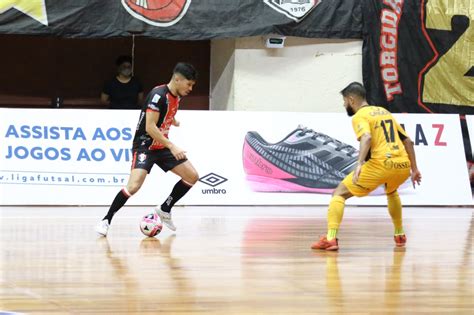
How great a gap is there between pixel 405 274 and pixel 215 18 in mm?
10950

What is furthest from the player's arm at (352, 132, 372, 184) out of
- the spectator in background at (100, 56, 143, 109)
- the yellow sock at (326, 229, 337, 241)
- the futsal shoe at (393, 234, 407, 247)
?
the spectator in background at (100, 56, 143, 109)

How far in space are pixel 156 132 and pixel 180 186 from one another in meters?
0.94

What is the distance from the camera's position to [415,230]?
13.2m

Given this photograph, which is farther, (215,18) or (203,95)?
(203,95)

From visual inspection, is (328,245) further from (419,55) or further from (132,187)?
(419,55)

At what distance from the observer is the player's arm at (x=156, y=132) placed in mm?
11469

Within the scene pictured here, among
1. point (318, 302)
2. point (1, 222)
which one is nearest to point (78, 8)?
point (1, 222)

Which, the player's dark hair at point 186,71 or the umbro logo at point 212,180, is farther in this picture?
the umbro logo at point 212,180

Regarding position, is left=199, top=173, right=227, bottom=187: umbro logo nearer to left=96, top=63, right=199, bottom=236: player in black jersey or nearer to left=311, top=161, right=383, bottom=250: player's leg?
left=96, top=63, right=199, bottom=236: player in black jersey

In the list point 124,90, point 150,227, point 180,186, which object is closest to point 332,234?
point 150,227

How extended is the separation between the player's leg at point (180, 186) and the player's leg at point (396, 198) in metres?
2.34

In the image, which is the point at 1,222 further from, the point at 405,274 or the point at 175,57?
the point at 175,57

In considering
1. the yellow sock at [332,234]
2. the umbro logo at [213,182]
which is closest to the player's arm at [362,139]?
the yellow sock at [332,234]

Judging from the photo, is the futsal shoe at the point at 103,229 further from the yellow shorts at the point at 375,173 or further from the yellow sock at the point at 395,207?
the yellow sock at the point at 395,207
